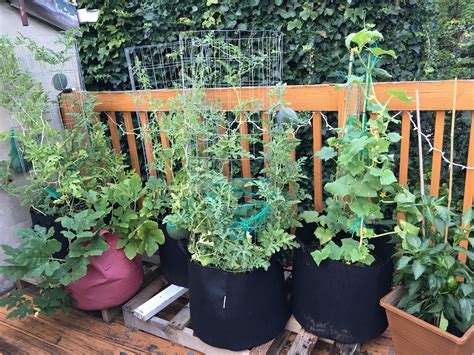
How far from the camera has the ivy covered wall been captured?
2365 millimetres

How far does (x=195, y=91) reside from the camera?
5.66 ft

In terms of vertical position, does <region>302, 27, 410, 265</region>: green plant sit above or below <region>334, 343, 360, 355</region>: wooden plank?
above

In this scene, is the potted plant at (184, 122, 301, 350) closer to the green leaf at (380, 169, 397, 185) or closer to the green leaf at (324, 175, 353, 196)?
the green leaf at (324, 175, 353, 196)

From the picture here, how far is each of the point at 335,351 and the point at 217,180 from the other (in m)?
0.93

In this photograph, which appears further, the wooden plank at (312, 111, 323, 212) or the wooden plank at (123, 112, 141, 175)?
the wooden plank at (123, 112, 141, 175)

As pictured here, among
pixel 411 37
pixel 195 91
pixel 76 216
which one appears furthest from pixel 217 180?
pixel 411 37

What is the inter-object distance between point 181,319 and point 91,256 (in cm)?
57

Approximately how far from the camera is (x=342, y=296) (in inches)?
62.7

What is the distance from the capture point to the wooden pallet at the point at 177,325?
Answer: 1680mm

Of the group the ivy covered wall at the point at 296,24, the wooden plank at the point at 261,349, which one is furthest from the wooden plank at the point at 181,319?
A: the ivy covered wall at the point at 296,24

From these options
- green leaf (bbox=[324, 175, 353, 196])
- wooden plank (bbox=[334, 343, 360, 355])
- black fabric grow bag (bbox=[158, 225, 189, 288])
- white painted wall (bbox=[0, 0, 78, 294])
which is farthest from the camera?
white painted wall (bbox=[0, 0, 78, 294])

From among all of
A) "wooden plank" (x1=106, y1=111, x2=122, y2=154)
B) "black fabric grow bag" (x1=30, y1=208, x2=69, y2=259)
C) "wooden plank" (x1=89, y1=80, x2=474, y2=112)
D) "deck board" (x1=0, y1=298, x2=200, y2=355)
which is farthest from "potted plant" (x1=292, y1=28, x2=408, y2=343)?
"wooden plank" (x1=106, y1=111, x2=122, y2=154)

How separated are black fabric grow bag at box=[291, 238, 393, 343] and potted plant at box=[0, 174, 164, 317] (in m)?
0.84

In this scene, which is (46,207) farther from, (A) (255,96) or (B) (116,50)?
(B) (116,50)
